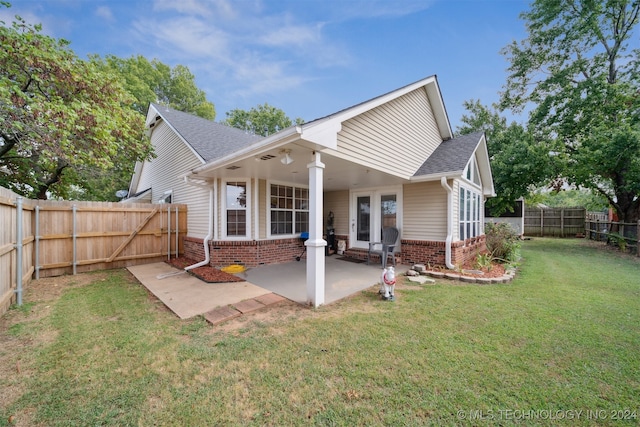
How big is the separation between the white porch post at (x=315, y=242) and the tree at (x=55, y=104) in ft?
18.2

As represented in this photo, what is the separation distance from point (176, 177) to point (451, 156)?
31.1 feet

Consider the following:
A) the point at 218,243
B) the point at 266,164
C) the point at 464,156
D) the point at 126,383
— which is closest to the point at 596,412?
the point at 126,383

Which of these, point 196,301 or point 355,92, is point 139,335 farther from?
point 355,92

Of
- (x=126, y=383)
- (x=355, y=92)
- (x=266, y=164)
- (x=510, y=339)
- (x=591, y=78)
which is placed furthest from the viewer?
(x=355, y=92)

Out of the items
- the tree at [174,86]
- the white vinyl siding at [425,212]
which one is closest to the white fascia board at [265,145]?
the white vinyl siding at [425,212]

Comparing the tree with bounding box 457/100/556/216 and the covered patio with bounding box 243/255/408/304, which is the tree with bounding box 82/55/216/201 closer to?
the covered patio with bounding box 243/255/408/304

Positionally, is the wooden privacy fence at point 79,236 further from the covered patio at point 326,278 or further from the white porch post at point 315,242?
the white porch post at point 315,242

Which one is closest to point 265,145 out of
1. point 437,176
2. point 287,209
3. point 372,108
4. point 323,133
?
point 323,133

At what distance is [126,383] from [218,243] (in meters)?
4.85

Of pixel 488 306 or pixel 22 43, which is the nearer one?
pixel 488 306

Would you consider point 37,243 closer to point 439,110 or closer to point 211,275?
point 211,275

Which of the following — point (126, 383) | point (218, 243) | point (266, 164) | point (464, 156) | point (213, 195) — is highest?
point (464, 156)

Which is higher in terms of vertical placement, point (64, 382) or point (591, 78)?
point (591, 78)

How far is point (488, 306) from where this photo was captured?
13.9 ft
